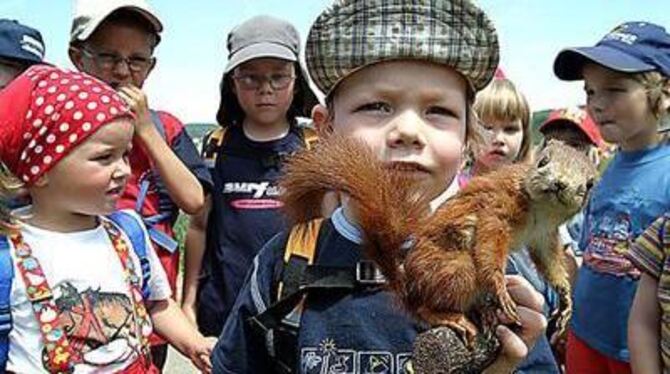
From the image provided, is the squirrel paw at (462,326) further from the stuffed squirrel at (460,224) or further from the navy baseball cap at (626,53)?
the navy baseball cap at (626,53)

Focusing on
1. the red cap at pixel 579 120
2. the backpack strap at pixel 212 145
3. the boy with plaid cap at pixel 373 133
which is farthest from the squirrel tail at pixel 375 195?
the red cap at pixel 579 120

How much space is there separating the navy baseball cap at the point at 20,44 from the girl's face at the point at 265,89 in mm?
731

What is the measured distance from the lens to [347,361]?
1469 mm

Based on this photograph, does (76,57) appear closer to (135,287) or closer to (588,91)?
(135,287)

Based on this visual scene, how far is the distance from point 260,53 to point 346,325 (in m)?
1.93

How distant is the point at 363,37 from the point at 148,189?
5.06 ft

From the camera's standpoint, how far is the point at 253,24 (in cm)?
341

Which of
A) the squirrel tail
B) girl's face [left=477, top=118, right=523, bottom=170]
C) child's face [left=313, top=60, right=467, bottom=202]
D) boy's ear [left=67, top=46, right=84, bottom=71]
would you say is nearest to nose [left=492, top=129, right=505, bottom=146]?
girl's face [left=477, top=118, right=523, bottom=170]

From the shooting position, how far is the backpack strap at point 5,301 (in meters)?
1.93

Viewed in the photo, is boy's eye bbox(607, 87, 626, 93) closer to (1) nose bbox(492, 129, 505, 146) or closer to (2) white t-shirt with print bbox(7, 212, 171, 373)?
(1) nose bbox(492, 129, 505, 146)

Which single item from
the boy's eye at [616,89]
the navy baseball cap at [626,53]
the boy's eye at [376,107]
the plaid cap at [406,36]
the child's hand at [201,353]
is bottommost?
the child's hand at [201,353]

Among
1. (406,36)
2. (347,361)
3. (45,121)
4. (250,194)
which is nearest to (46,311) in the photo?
(45,121)

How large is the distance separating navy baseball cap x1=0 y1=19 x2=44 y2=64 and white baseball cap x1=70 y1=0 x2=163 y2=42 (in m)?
0.19

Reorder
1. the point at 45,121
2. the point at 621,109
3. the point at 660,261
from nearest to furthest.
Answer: the point at 45,121 < the point at 660,261 < the point at 621,109
